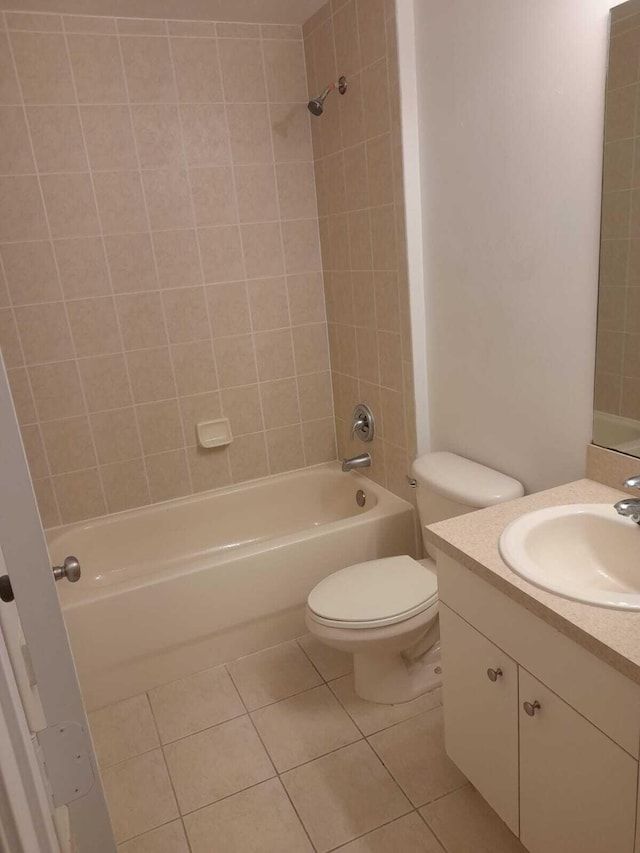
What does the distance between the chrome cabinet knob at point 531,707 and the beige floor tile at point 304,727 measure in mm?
815

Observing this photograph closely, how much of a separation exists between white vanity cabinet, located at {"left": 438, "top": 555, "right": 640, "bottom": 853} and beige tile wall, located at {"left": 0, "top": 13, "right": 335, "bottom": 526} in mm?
1591

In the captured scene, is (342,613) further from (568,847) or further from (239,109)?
(239,109)

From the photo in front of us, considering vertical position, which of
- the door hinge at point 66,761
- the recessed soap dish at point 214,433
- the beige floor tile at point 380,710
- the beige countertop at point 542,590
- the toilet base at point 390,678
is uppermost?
the door hinge at point 66,761

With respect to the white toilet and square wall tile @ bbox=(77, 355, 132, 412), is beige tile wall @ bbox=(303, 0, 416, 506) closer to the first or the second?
the white toilet

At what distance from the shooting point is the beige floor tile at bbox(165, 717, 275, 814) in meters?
1.75

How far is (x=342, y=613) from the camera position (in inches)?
71.5

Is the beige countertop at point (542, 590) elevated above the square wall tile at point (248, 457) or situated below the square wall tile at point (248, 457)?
above

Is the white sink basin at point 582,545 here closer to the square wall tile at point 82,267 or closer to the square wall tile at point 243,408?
the square wall tile at point 243,408

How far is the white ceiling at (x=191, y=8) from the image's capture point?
2119 mm

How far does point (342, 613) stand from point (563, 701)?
783 millimetres

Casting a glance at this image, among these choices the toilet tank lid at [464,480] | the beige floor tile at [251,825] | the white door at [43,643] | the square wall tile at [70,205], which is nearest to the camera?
the white door at [43,643]

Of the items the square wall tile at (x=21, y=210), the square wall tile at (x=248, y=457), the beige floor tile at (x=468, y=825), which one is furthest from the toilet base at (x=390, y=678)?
the square wall tile at (x=21, y=210)

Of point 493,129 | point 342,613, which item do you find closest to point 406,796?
point 342,613

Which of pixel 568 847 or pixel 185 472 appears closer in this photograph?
pixel 568 847
